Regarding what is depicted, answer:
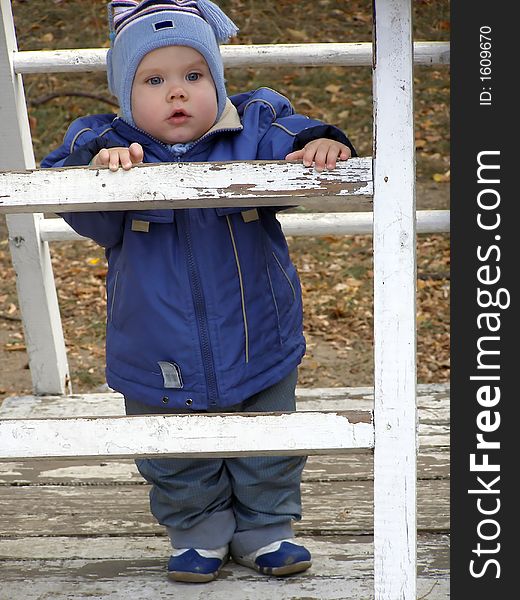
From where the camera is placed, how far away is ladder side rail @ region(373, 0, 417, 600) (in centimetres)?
175

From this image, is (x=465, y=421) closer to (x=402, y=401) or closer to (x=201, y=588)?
(x=402, y=401)

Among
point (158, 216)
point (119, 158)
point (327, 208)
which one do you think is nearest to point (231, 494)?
point (158, 216)

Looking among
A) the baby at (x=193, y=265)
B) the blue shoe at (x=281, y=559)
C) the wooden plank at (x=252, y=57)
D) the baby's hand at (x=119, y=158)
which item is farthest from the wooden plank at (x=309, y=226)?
the baby's hand at (x=119, y=158)

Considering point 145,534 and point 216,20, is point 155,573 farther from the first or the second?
point 216,20

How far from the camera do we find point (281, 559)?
7.35 feet

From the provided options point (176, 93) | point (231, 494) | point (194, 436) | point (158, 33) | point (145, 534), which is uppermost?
point (158, 33)

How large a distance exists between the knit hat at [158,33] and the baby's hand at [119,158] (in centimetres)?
24

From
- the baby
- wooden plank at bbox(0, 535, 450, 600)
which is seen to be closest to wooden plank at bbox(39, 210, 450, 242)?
the baby

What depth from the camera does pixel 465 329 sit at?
5.74 ft

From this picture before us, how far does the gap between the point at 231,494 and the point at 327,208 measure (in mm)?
3760

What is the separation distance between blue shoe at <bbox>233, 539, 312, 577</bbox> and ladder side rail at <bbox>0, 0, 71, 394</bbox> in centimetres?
114

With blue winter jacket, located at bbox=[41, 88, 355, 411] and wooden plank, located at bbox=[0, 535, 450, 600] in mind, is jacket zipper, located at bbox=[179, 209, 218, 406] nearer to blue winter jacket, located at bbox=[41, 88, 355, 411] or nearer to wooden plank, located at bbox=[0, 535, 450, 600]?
blue winter jacket, located at bbox=[41, 88, 355, 411]

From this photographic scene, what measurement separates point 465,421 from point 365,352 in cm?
311

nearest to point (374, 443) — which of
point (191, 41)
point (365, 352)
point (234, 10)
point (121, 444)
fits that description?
point (121, 444)
